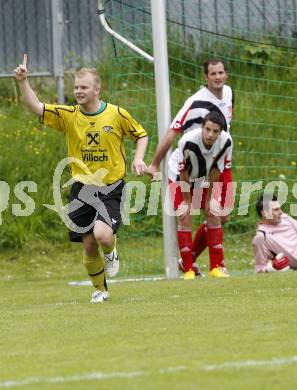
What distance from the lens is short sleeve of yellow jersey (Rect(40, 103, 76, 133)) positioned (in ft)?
29.5

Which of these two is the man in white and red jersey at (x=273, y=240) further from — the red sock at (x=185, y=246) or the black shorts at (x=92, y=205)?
the black shorts at (x=92, y=205)

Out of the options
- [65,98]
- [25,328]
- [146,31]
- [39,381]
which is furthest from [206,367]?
[65,98]

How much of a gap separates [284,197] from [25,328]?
677 cm

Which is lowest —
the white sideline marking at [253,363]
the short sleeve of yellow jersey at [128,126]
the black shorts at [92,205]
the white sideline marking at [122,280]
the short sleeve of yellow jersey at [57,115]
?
the white sideline marking at [122,280]

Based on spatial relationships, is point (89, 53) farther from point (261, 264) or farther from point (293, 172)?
point (261, 264)

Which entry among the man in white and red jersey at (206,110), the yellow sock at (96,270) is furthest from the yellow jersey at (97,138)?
the man in white and red jersey at (206,110)

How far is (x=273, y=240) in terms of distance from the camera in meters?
11.6

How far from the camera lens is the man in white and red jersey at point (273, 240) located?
11.6m

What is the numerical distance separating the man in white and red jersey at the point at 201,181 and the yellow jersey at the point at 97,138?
5.39 ft

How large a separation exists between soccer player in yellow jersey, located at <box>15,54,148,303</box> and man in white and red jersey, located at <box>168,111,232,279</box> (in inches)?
67.3

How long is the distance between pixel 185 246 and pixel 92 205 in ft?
8.00

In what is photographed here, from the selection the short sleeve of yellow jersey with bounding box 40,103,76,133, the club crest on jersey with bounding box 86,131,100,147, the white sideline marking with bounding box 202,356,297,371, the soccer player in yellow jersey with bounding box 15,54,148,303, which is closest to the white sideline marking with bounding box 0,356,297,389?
the white sideline marking with bounding box 202,356,297,371

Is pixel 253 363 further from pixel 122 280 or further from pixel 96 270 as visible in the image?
pixel 122 280

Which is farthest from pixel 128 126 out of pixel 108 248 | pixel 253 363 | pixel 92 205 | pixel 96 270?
pixel 253 363
